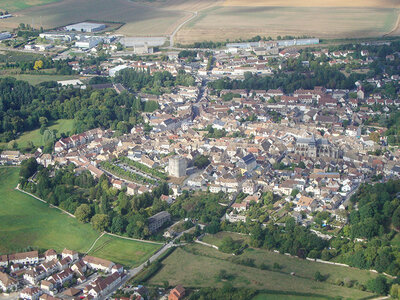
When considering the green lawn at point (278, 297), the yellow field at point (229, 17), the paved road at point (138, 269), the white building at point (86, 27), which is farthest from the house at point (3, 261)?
the white building at point (86, 27)

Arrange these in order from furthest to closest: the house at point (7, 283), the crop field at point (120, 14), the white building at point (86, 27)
Answer: the crop field at point (120, 14)
the white building at point (86, 27)
the house at point (7, 283)

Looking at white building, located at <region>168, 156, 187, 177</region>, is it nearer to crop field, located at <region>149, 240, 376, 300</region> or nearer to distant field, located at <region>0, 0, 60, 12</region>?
crop field, located at <region>149, 240, 376, 300</region>

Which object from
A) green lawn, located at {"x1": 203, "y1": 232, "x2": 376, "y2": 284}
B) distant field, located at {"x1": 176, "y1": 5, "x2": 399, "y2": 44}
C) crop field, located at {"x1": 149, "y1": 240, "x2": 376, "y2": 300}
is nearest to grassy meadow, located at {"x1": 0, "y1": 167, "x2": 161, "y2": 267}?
crop field, located at {"x1": 149, "y1": 240, "x2": 376, "y2": 300}

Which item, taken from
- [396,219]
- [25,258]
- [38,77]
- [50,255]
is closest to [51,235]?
[50,255]

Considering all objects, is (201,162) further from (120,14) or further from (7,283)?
(120,14)

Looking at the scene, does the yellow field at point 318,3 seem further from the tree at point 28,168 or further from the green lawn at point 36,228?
the green lawn at point 36,228

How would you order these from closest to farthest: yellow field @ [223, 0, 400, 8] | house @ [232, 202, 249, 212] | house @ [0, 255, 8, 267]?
house @ [0, 255, 8, 267] < house @ [232, 202, 249, 212] < yellow field @ [223, 0, 400, 8]
